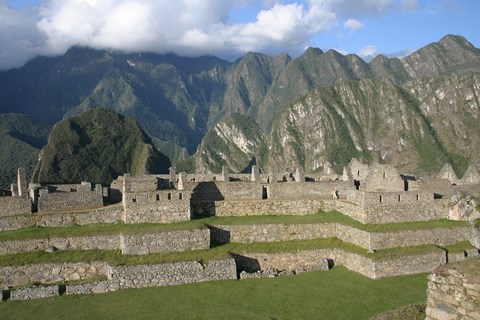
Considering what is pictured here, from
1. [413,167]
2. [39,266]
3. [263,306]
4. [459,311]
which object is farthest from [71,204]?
[413,167]

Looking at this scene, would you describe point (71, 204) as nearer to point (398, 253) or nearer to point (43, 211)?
point (43, 211)

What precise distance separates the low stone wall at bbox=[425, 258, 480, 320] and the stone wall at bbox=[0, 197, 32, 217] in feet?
71.5

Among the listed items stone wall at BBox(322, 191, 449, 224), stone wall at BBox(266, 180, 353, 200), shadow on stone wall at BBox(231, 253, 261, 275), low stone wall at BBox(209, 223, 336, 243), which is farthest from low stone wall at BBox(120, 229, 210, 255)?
stone wall at BBox(322, 191, 449, 224)

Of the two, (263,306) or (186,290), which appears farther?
(186,290)

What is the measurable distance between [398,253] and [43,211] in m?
18.9

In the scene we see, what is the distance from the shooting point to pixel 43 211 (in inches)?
998

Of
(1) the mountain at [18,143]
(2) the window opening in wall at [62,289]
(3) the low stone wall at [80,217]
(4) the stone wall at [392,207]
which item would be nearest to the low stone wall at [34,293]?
(2) the window opening in wall at [62,289]

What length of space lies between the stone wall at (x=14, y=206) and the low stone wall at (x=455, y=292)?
21.8 meters

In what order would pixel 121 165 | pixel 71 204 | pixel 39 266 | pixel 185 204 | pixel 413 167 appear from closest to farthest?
pixel 39 266 < pixel 185 204 < pixel 71 204 < pixel 121 165 < pixel 413 167

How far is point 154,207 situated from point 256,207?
5847mm

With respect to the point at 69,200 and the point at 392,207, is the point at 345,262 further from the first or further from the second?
the point at 69,200

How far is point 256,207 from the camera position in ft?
86.4

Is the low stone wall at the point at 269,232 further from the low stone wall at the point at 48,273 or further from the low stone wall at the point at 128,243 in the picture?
the low stone wall at the point at 48,273

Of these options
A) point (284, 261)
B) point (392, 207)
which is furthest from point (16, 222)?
point (392, 207)
